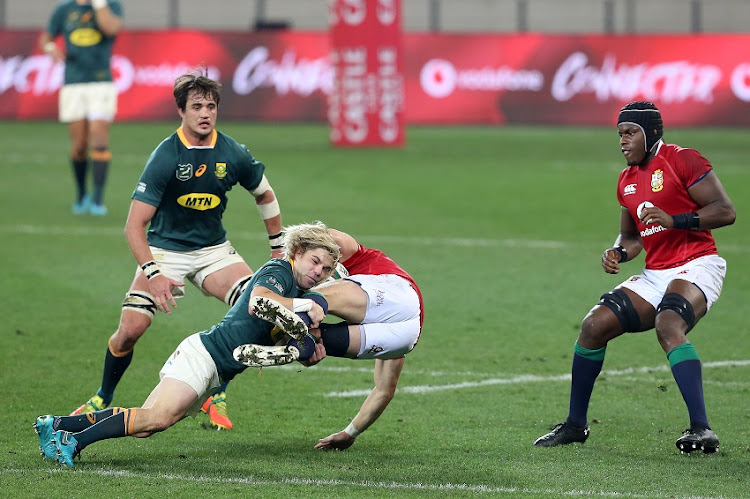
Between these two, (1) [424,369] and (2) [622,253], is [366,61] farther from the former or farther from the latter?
(2) [622,253]

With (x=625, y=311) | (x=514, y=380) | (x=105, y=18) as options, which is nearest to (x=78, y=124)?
(x=105, y=18)

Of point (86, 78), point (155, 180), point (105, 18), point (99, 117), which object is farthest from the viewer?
point (86, 78)

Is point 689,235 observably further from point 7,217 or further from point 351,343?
point 7,217

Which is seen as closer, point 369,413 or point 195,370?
point 195,370

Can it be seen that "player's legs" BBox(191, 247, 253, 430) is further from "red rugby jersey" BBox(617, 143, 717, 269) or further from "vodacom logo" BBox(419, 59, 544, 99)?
"vodacom logo" BBox(419, 59, 544, 99)

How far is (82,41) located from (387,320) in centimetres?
993

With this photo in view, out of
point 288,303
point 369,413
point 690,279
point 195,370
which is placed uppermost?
point 288,303

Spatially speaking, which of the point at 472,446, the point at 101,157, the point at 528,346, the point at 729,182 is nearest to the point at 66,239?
the point at 101,157

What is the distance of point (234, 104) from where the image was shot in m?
29.0

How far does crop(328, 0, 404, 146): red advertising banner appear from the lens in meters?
23.8

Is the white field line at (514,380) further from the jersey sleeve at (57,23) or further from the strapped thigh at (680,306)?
the jersey sleeve at (57,23)

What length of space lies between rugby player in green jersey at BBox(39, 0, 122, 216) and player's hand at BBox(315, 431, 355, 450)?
921 cm

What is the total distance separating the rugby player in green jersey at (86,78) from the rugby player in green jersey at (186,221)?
782cm

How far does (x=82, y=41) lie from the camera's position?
50.0 ft
